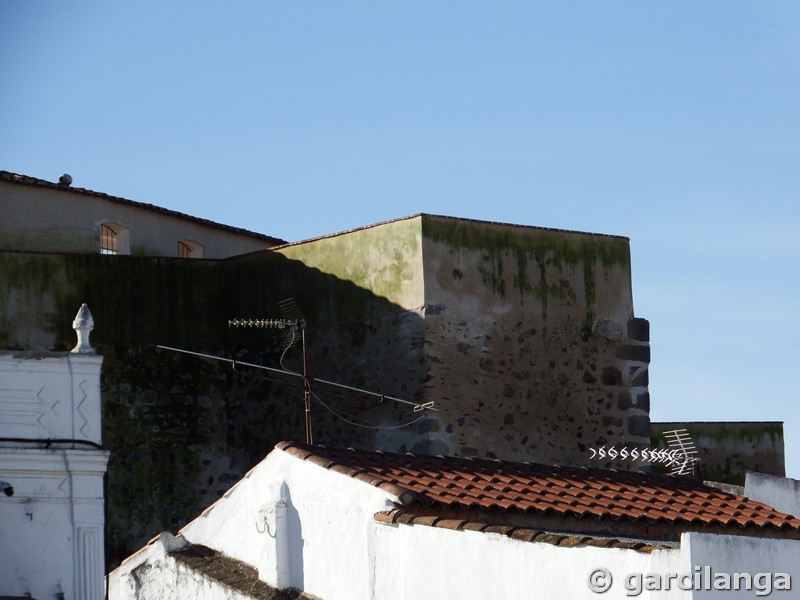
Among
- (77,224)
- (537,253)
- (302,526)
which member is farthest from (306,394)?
(77,224)

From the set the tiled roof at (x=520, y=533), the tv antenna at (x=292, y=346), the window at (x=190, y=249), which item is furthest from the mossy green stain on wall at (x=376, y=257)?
the tiled roof at (x=520, y=533)

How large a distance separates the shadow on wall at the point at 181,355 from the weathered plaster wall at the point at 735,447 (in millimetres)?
6040

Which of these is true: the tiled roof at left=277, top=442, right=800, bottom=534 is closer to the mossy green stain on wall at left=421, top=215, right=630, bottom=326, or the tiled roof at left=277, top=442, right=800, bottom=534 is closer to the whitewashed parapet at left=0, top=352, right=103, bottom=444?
the whitewashed parapet at left=0, top=352, right=103, bottom=444

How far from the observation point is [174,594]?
18016 mm

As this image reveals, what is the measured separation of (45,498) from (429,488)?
3.49 meters

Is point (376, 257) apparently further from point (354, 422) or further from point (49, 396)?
point (49, 396)

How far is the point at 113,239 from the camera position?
1073 inches

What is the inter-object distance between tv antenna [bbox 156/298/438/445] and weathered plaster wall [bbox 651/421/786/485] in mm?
6097

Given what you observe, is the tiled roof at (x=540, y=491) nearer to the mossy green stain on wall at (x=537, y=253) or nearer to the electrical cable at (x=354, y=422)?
the electrical cable at (x=354, y=422)

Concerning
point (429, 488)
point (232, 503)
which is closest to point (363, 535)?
point (429, 488)

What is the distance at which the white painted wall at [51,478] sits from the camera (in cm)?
1639

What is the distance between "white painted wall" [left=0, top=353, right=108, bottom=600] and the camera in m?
16.4

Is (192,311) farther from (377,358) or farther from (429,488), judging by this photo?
(429,488)

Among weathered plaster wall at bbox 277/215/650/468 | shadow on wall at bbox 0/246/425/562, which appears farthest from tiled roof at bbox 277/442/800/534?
Answer: shadow on wall at bbox 0/246/425/562
